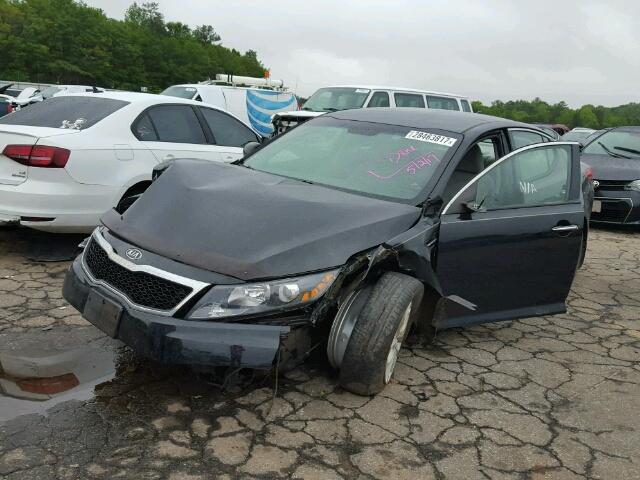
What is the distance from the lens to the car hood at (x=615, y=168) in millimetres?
8969

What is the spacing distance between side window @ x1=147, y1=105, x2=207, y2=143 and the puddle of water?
111 inches

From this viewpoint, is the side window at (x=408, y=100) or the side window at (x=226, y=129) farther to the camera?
the side window at (x=408, y=100)

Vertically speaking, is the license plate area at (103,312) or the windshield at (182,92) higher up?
the windshield at (182,92)

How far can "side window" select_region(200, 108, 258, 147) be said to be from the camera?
6.59 m

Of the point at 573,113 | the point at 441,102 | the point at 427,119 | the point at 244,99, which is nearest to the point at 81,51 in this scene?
the point at 573,113

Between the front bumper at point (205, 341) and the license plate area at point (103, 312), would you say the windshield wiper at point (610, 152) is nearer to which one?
the front bumper at point (205, 341)

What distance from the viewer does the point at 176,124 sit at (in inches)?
244

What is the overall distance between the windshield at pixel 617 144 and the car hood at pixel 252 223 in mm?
7670

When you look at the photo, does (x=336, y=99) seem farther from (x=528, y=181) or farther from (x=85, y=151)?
(x=528, y=181)

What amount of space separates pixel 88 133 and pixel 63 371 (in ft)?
8.39

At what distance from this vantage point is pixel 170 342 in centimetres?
279

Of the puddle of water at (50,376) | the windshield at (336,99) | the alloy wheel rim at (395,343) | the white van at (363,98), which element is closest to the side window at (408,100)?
the white van at (363,98)

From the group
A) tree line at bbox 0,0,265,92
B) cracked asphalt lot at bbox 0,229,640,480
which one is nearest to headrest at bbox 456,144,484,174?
cracked asphalt lot at bbox 0,229,640,480

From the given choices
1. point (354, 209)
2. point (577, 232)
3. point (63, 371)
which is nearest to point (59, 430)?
point (63, 371)
